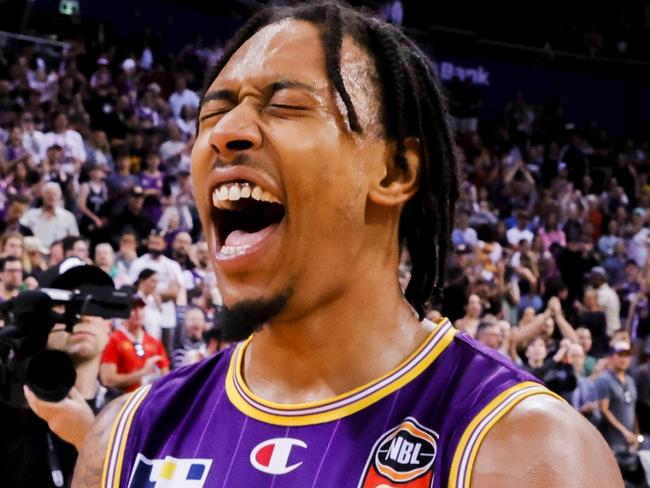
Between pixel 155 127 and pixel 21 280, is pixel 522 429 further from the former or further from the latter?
pixel 155 127

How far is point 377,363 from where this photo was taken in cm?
169

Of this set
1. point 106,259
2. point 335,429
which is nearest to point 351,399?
point 335,429

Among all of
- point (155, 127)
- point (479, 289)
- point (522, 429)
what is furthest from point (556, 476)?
point (155, 127)

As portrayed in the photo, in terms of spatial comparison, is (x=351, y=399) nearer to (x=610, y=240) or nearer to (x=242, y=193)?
(x=242, y=193)

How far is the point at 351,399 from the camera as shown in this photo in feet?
5.42

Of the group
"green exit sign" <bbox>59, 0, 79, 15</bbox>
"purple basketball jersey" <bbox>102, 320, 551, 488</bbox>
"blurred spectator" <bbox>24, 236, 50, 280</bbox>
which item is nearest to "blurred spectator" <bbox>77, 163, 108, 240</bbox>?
"blurred spectator" <bbox>24, 236, 50, 280</bbox>

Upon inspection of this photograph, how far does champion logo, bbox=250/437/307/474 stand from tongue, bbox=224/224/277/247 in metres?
0.30

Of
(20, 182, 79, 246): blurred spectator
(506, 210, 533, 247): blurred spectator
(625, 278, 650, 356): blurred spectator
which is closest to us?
(20, 182, 79, 246): blurred spectator

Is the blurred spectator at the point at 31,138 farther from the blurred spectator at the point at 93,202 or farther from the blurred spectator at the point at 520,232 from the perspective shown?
the blurred spectator at the point at 520,232

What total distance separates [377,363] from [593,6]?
797 inches

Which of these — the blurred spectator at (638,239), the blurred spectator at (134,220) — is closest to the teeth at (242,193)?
the blurred spectator at (134,220)

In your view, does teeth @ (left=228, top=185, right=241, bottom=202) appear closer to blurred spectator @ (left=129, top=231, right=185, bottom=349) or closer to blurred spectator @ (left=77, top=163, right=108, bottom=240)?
blurred spectator @ (left=129, top=231, right=185, bottom=349)

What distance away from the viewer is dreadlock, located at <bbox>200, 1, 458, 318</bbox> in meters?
1.71

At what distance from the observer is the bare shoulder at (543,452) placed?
1.41m
